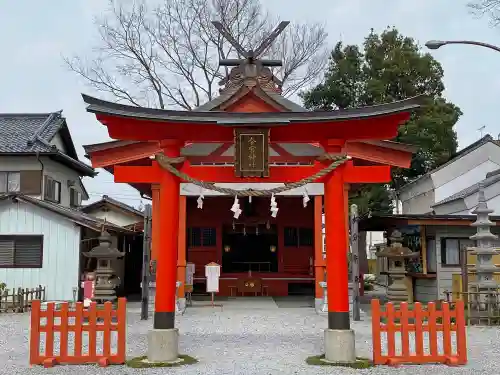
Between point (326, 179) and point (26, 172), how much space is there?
17006mm

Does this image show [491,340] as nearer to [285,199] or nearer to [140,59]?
[285,199]

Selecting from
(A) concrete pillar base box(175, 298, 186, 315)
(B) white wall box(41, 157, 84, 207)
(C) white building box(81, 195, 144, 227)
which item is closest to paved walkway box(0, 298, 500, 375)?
(A) concrete pillar base box(175, 298, 186, 315)

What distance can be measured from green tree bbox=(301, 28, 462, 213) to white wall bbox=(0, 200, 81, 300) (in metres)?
16.4

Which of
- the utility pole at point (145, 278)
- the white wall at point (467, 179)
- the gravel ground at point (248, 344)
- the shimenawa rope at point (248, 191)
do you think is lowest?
the gravel ground at point (248, 344)

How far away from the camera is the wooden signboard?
9.05 metres

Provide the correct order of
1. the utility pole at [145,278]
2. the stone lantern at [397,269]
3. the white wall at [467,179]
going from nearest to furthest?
1. the utility pole at [145,278]
2. the stone lantern at [397,269]
3. the white wall at [467,179]

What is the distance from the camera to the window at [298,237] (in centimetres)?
2177

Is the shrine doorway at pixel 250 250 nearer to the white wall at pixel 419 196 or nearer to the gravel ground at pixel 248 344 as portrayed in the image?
the gravel ground at pixel 248 344

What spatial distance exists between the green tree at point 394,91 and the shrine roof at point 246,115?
21186 millimetres

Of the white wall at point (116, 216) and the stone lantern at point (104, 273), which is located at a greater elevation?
the white wall at point (116, 216)

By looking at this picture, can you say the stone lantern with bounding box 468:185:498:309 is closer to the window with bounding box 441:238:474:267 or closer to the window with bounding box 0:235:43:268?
the window with bounding box 441:238:474:267

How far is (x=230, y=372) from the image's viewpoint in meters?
8.27

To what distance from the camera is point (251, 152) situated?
910 cm

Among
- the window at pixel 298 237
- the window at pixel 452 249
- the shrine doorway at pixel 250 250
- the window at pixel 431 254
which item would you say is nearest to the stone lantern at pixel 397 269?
the window at pixel 431 254
